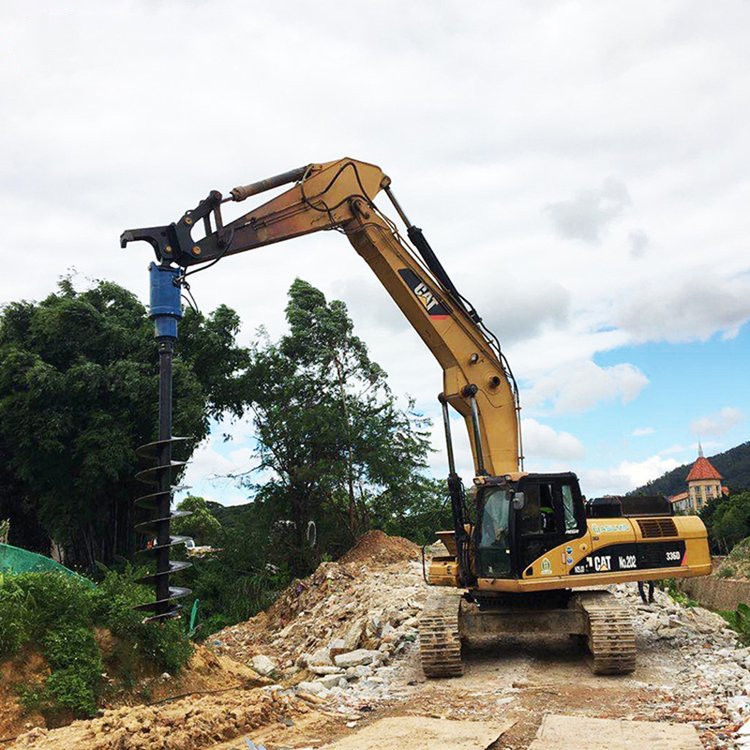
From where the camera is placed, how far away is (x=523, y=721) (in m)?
7.20

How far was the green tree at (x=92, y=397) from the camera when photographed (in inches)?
787

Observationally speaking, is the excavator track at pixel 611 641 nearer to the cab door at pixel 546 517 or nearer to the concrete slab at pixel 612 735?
the cab door at pixel 546 517

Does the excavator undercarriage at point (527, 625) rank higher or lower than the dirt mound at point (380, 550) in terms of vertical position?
lower

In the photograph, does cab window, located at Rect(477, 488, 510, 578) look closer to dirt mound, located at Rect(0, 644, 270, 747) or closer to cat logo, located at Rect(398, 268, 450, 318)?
cat logo, located at Rect(398, 268, 450, 318)

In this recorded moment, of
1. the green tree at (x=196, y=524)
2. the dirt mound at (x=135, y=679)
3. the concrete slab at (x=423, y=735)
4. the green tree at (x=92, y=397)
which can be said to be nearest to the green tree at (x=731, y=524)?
the green tree at (x=196, y=524)

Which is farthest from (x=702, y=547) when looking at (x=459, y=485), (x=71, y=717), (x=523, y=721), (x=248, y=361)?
(x=248, y=361)

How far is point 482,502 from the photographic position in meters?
9.69

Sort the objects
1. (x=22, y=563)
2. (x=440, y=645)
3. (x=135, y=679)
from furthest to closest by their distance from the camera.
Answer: (x=22, y=563), (x=440, y=645), (x=135, y=679)

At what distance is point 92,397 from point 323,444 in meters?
5.70

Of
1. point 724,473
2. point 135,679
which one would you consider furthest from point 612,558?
point 724,473

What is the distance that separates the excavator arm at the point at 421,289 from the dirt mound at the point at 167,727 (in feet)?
13.6

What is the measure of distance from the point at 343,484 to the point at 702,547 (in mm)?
12047

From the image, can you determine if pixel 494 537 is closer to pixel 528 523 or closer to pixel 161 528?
pixel 528 523

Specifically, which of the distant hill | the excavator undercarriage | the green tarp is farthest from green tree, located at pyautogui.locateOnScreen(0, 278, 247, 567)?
the distant hill
